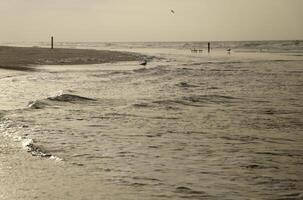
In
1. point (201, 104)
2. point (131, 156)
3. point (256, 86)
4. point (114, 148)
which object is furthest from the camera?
point (256, 86)

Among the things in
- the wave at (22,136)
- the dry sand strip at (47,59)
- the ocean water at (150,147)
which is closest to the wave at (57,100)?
the ocean water at (150,147)

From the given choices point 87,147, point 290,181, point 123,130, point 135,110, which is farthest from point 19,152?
point 135,110

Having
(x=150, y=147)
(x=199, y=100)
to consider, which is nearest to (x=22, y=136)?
(x=150, y=147)

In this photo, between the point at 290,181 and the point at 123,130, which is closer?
the point at 290,181

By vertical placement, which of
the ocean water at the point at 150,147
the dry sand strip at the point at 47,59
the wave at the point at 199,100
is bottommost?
the ocean water at the point at 150,147

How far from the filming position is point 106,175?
6.36 m

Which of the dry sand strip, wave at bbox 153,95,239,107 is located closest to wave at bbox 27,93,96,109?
wave at bbox 153,95,239,107

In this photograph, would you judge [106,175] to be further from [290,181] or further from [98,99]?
[98,99]

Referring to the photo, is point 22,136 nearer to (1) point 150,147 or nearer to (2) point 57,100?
(1) point 150,147

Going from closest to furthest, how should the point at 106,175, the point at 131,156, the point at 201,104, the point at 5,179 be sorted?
the point at 5,179 < the point at 106,175 < the point at 131,156 < the point at 201,104

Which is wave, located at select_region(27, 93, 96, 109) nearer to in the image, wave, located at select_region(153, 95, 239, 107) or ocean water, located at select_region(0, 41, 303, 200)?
ocean water, located at select_region(0, 41, 303, 200)

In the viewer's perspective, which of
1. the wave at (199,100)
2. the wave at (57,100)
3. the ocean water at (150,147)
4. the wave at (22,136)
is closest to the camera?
A: the ocean water at (150,147)

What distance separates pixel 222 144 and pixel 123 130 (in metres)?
2.25

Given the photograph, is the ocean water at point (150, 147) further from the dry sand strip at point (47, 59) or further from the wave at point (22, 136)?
the dry sand strip at point (47, 59)
